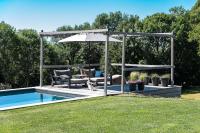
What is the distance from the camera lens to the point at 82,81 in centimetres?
1645

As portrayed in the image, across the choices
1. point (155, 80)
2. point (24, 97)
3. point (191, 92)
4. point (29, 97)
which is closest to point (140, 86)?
point (155, 80)

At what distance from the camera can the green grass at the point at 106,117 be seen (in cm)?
834

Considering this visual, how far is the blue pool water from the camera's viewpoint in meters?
15.3

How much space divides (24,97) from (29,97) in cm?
21

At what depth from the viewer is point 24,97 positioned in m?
16.3

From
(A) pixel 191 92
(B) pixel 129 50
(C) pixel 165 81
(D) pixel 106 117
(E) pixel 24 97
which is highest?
(B) pixel 129 50

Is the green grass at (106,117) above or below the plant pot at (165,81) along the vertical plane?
below

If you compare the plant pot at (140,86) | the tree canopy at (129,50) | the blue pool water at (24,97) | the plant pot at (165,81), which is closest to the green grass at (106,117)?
the plant pot at (140,86)

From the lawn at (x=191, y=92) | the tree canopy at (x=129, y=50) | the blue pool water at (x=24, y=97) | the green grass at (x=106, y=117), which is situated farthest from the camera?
the lawn at (x=191, y=92)

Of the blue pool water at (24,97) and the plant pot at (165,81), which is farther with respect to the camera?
the plant pot at (165,81)

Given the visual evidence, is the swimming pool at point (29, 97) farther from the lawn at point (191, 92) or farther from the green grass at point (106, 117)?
the lawn at point (191, 92)

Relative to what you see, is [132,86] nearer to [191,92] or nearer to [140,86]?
[140,86]

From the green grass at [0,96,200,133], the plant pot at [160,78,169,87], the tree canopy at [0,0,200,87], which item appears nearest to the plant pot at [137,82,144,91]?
the plant pot at [160,78,169,87]

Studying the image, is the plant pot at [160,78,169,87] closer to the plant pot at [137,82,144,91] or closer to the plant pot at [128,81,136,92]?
the plant pot at [137,82,144,91]
